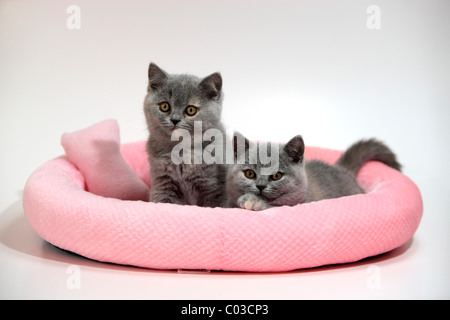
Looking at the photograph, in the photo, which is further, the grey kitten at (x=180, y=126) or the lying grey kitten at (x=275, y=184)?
the grey kitten at (x=180, y=126)

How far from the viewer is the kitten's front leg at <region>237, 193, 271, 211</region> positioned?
7.30ft

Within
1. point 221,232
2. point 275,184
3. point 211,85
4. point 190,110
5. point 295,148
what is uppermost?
point 211,85

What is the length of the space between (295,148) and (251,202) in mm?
358

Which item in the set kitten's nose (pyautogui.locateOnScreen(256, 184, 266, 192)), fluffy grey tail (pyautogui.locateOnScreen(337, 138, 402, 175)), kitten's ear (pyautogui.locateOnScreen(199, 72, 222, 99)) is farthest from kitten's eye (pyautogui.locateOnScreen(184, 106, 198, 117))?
fluffy grey tail (pyautogui.locateOnScreen(337, 138, 402, 175))

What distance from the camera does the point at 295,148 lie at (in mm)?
2355

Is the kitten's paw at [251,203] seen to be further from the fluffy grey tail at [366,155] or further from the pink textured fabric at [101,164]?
the fluffy grey tail at [366,155]

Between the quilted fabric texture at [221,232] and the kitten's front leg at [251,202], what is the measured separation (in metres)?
0.10

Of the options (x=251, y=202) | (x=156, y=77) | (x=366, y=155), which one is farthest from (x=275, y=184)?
(x=366, y=155)

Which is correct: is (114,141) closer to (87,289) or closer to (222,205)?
(222,205)

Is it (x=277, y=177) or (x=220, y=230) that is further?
(x=277, y=177)

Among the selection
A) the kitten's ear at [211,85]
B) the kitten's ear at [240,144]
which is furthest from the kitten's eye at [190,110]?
the kitten's ear at [240,144]

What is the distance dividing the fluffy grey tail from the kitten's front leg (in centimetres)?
112

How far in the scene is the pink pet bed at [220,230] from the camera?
1.99m

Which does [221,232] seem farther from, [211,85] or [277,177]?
[211,85]
